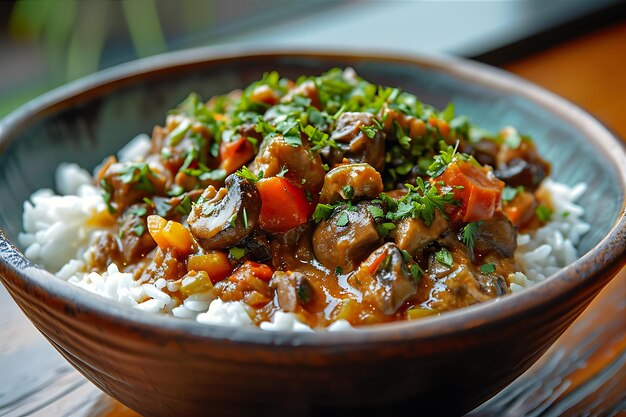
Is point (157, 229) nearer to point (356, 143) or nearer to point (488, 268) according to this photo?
point (356, 143)

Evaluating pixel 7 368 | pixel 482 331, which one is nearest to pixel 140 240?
pixel 7 368

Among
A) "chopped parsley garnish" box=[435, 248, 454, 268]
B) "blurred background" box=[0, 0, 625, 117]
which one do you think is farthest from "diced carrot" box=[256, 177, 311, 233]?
"blurred background" box=[0, 0, 625, 117]

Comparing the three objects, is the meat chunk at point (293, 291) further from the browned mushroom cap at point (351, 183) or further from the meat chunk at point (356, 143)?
the meat chunk at point (356, 143)

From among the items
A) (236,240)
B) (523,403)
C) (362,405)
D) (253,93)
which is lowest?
(523,403)

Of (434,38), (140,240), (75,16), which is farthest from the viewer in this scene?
(434,38)

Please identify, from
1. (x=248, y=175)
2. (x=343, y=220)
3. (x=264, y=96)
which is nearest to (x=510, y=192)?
(x=343, y=220)

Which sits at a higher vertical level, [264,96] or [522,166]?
[264,96]

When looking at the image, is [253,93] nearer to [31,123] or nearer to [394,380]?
[31,123]
